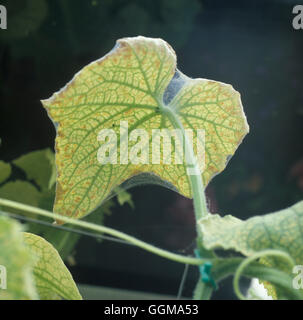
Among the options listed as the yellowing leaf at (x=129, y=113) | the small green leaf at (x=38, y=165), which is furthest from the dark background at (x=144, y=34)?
the yellowing leaf at (x=129, y=113)

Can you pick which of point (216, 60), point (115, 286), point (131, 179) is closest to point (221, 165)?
point (131, 179)

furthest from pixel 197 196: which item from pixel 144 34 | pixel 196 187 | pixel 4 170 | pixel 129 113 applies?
pixel 144 34

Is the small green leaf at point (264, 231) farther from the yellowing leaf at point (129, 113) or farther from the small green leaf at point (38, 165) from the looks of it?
the small green leaf at point (38, 165)

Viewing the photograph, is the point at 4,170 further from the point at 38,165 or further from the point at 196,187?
the point at 196,187

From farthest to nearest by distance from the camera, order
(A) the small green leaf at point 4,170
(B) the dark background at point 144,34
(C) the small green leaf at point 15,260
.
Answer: (B) the dark background at point 144,34 < (A) the small green leaf at point 4,170 < (C) the small green leaf at point 15,260

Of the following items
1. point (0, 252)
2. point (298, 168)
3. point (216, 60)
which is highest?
point (216, 60)

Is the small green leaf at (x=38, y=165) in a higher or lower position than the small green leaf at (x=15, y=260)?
lower

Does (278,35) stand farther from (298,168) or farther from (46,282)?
(46,282)
